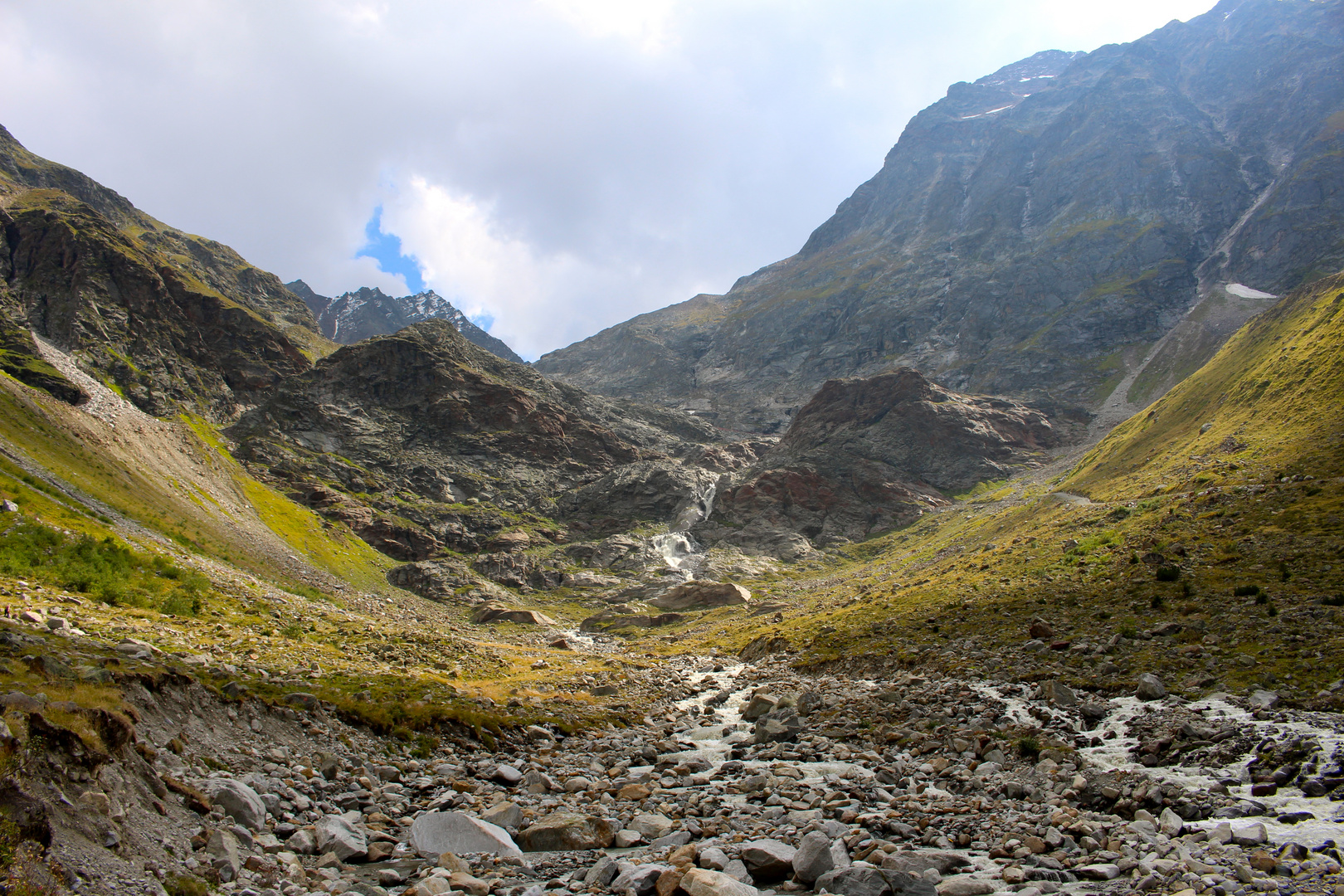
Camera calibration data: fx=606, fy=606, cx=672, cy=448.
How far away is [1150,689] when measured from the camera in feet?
72.0

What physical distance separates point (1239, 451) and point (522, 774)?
65608 mm

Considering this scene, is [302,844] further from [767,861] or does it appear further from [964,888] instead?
[964,888]

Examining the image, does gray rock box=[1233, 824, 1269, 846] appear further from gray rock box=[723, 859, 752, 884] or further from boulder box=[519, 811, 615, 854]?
boulder box=[519, 811, 615, 854]

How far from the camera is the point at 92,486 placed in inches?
2318

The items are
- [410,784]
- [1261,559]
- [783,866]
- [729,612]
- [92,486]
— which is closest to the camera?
[783,866]

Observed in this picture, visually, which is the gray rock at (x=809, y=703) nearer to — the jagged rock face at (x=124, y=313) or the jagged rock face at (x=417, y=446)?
the jagged rock face at (x=417, y=446)

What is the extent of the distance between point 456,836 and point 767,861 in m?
7.52

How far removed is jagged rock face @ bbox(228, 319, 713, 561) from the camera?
12512 cm

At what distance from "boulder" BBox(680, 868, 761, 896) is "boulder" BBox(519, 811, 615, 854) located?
442cm

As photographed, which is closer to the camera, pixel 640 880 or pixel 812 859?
pixel 640 880

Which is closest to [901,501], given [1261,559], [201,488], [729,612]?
[729,612]

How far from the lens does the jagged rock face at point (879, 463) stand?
15375 cm

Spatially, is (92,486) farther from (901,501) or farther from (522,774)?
(901,501)

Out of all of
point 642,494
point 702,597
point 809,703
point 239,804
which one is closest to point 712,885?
point 239,804
